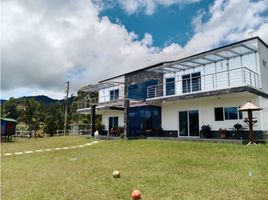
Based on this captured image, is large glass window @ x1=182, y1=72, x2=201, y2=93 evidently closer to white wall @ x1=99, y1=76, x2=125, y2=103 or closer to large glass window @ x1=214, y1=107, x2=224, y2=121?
large glass window @ x1=214, y1=107, x2=224, y2=121

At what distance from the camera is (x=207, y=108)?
1939 centimetres

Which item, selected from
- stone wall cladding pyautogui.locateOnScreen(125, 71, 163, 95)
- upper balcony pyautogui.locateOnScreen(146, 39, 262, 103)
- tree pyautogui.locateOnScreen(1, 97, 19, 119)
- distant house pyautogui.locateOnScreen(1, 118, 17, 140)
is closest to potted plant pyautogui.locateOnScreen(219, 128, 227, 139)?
upper balcony pyautogui.locateOnScreen(146, 39, 262, 103)

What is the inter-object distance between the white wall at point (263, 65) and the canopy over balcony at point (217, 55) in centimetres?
96

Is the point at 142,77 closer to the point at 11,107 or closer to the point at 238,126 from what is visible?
the point at 238,126

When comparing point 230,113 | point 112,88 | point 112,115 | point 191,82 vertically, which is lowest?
point 230,113

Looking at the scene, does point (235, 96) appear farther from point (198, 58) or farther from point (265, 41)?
point (265, 41)

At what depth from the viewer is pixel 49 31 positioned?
15055 millimetres

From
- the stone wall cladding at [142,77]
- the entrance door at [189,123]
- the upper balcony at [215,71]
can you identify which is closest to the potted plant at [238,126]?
the upper balcony at [215,71]

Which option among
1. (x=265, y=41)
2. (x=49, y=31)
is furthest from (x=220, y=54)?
(x=49, y=31)

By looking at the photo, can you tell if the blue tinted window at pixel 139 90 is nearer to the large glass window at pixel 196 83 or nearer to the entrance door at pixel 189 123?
the large glass window at pixel 196 83

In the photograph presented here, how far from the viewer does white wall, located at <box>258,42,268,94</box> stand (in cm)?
1768

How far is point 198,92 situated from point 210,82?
91.2 inches

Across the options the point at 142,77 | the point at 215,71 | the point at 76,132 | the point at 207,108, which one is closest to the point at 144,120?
the point at 142,77

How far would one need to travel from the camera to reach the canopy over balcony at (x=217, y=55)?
16.6 metres
